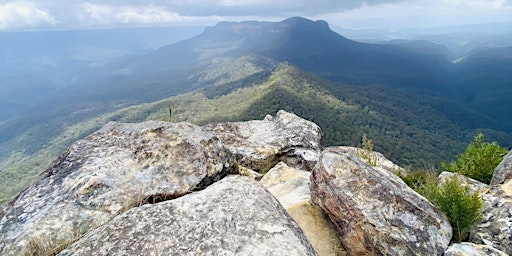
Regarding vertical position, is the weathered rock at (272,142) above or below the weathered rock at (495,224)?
below

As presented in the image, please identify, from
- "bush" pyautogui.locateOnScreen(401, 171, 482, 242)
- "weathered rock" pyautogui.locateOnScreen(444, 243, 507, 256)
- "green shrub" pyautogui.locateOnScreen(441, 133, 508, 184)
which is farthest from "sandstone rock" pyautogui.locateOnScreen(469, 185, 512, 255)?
"green shrub" pyautogui.locateOnScreen(441, 133, 508, 184)

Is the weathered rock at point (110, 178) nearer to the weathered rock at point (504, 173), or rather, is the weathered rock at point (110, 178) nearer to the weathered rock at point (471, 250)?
the weathered rock at point (471, 250)

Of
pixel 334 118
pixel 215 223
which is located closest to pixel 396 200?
pixel 215 223

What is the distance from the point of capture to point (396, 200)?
638 centimetres

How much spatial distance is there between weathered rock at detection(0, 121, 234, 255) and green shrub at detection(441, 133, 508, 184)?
753 cm

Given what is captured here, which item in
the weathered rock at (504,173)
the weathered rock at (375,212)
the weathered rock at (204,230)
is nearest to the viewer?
the weathered rock at (204,230)

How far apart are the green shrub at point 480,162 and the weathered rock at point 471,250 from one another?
15.2 feet

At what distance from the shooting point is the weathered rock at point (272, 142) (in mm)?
11180

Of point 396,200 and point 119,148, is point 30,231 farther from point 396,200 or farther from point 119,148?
point 396,200

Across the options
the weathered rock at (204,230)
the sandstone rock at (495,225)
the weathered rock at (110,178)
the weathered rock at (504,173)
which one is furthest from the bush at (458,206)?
the weathered rock at (110,178)

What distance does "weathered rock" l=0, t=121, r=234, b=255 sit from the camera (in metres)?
5.99

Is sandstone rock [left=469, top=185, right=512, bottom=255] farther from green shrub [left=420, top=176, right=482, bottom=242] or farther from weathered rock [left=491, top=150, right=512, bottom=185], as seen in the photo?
weathered rock [left=491, top=150, right=512, bottom=185]

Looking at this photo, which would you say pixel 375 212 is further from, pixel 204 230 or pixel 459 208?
pixel 204 230

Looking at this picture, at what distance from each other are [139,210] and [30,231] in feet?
6.55
